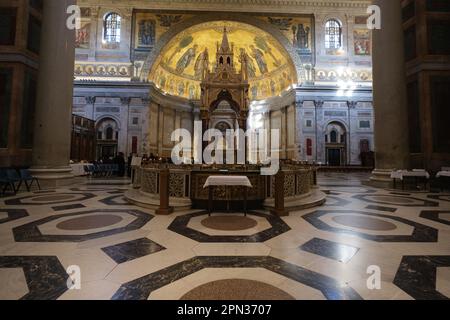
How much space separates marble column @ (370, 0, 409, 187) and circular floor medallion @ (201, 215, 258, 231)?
749 centimetres

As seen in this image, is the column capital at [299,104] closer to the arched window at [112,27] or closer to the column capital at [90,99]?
the arched window at [112,27]

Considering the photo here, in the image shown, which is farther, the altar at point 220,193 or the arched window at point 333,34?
the arched window at point 333,34

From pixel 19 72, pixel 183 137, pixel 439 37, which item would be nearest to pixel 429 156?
pixel 439 37

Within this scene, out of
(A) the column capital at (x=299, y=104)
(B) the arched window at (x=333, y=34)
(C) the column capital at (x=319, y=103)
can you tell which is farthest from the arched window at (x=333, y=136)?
(B) the arched window at (x=333, y=34)

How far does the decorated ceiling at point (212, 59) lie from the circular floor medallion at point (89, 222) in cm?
1781

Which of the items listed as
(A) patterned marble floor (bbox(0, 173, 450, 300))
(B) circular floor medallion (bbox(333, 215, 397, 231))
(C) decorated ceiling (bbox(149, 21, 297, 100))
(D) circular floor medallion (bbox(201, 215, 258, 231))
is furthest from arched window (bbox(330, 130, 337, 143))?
(D) circular floor medallion (bbox(201, 215, 258, 231))

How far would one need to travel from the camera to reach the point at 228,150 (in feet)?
74.7

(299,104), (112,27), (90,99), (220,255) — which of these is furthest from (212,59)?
(220,255)

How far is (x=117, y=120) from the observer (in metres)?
18.7

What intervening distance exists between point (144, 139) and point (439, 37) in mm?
19176

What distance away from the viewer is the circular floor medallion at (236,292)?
1.67m

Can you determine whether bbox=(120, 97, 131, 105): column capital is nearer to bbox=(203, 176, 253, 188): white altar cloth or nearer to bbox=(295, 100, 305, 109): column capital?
bbox=(295, 100, 305, 109): column capital
